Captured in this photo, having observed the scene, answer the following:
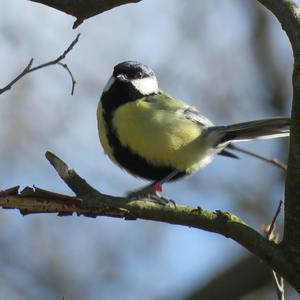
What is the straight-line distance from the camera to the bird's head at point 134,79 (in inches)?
137

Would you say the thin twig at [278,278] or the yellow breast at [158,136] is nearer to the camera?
the thin twig at [278,278]

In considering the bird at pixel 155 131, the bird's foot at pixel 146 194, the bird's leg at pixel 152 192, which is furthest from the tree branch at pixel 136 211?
the bird at pixel 155 131

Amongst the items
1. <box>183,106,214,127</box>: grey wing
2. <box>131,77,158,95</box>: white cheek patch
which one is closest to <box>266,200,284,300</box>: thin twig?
<box>183,106,214,127</box>: grey wing

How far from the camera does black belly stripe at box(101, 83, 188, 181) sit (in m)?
3.29

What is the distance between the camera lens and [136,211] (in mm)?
Result: 2305

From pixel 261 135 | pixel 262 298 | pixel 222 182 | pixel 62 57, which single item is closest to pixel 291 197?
pixel 62 57

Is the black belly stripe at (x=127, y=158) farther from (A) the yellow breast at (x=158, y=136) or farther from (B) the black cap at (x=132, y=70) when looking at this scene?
(B) the black cap at (x=132, y=70)

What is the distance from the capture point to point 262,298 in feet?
15.1

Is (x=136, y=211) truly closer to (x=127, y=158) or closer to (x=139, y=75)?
(x=127, y=158)

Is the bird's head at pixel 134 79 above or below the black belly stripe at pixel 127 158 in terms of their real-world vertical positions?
above

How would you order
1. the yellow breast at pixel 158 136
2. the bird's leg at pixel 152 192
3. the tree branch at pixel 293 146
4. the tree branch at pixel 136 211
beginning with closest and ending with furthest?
1. the tree branch at pixel 293 146
2. the tree branch at pixel 136 211
3. the bird's leg at pixel 152 192
4. the yellow breast at pixel 158 136

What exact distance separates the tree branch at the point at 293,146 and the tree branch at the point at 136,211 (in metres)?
0.05

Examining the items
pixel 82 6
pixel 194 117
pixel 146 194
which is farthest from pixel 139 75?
pixel 82 6

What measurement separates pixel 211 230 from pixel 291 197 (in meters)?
0.27
